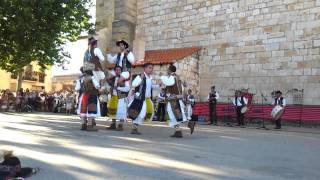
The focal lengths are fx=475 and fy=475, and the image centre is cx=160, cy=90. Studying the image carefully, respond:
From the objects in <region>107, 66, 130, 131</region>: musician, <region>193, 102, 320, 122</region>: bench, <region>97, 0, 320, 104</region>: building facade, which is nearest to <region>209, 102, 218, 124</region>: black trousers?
<region>193, 102, 320, 122</region>: bench

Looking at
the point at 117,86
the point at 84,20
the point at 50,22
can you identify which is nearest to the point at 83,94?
the point at 117,86

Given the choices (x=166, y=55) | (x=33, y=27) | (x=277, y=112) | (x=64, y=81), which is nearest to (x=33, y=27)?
(x=33, y=27)

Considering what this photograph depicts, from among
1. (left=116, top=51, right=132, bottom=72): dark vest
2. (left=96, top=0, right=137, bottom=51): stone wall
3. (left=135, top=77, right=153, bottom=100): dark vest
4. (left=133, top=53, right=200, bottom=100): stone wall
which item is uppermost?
(left=96, top=0, right=137, bottom=51): stone wall

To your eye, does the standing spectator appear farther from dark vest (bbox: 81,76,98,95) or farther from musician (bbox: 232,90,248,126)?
dark vest (bbox: 81,76,98,95)

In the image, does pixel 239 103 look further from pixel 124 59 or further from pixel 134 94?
pixel 134 94

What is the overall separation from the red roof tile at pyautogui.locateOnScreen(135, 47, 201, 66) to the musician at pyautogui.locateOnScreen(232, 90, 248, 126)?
365cm

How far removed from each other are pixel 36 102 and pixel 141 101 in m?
18.6

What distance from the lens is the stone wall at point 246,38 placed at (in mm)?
19375

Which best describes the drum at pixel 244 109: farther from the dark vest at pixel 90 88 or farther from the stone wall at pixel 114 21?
the dark vest at pixel 90 88

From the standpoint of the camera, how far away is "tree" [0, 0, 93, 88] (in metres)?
16.8

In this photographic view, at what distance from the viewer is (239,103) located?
19.4m

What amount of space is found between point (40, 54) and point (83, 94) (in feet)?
35.4

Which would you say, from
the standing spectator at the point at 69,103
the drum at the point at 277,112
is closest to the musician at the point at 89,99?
the drum at the point at 277,112

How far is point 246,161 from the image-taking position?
6887 millimetres
